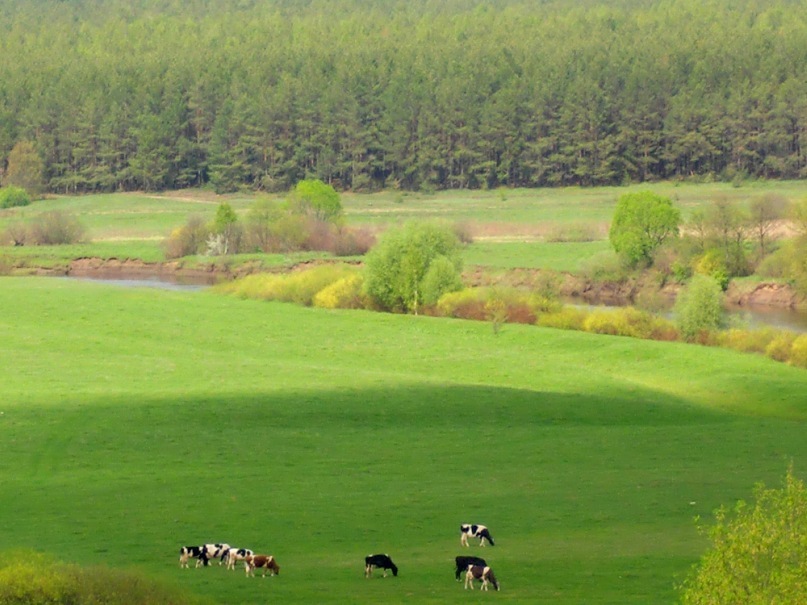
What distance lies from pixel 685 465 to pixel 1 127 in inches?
5170

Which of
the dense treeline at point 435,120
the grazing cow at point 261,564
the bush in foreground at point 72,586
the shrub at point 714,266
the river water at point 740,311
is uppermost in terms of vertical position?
the dense treeline at point 435,120

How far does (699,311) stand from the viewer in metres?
67.6

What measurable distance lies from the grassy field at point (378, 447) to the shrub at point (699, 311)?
3.52 metres

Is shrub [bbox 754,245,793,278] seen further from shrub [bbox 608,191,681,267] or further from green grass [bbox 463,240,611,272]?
green grass [bbox 463,240,611,272]

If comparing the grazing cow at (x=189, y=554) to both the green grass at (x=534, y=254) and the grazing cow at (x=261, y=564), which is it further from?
the green grass at (x=534, y=254)

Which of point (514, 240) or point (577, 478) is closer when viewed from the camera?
point (577, 478)

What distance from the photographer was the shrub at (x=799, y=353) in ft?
199

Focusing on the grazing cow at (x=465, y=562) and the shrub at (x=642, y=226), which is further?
the shrub at (x=642, y=226)

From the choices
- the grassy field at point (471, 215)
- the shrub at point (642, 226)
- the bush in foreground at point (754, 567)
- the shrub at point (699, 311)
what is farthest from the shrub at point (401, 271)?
the bush in foreground at point (754, 567)

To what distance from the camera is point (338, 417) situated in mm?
48844

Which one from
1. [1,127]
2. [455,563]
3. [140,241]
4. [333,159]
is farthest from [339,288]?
[1,127]

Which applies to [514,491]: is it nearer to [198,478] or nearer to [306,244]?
[198,478]

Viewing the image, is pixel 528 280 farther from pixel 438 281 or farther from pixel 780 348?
pixel 780 348

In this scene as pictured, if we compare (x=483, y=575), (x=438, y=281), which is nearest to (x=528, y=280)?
→ (x=438, y=281)
